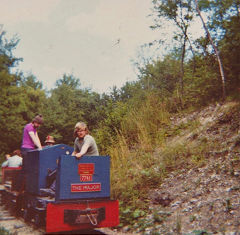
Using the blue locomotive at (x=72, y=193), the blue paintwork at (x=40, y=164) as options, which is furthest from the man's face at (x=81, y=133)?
the blue paintwork at (x=40, y=164)

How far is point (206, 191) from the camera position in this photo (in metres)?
5.89

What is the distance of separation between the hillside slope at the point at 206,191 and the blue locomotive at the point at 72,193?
901 mm

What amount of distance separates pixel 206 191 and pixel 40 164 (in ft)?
11.1

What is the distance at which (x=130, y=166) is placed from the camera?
27.6 feet

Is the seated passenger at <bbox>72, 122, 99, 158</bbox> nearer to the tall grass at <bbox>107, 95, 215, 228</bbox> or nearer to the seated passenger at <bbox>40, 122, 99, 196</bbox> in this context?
the seated passenger at <bbox>40, 122, 99, 196</bbox>

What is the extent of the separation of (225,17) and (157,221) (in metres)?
8.29

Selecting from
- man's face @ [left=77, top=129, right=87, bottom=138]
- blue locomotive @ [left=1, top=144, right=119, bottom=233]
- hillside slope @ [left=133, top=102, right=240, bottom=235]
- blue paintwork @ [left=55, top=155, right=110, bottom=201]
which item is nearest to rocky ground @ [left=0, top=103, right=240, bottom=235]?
hillside slope @ [left=133, top=102, right=240, bottom=235]

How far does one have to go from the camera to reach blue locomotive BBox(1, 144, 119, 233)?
15.6 ft

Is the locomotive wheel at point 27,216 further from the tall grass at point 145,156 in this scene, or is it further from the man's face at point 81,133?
the man's face at point 81,133

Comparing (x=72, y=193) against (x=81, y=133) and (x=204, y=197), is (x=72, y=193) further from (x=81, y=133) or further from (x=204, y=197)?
(x=204, y=197)

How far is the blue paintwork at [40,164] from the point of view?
6086 mm

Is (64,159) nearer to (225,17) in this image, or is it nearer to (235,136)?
(235,136)

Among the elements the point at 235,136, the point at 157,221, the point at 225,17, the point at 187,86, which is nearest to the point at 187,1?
the point at 225,17

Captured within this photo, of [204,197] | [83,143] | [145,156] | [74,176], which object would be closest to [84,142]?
[83,143]
